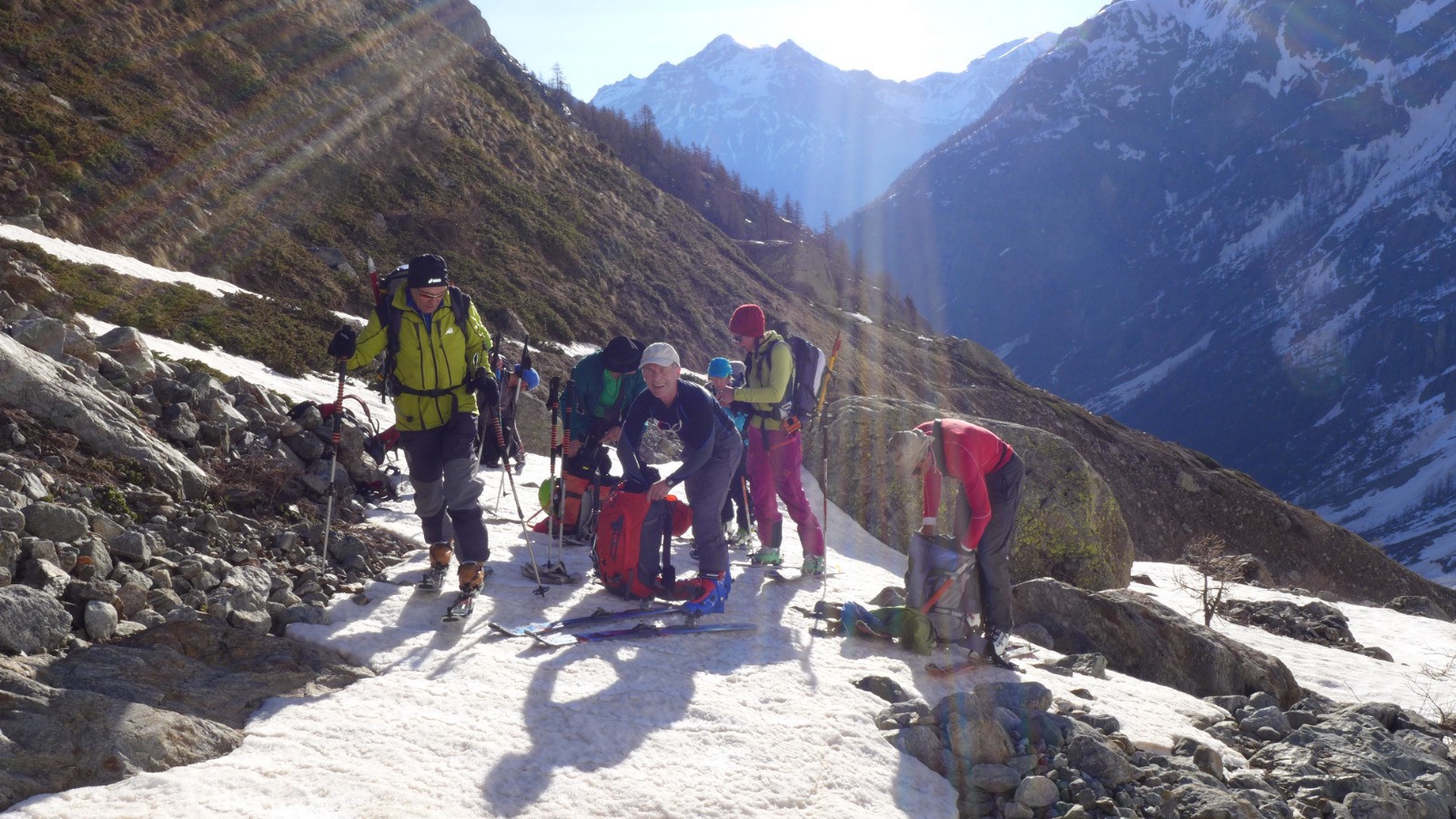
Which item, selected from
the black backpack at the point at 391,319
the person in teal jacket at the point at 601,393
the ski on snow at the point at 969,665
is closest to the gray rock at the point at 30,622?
the black backpack at the point at 391,319

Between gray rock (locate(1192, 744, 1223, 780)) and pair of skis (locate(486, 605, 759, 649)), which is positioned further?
pair of skis (locate(486, 605, 759, 649))

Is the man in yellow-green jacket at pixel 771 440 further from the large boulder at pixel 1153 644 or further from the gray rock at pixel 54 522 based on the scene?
the gray rock at pixel 54 522

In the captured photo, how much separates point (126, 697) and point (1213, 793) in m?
6.09

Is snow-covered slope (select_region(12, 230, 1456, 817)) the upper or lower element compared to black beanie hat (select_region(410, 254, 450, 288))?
lower

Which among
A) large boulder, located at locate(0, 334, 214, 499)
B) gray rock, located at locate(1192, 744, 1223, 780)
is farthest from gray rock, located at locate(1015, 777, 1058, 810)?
large boulder, located at locate(0, 334, 214, 499)

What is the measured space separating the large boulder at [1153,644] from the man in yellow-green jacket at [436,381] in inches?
239

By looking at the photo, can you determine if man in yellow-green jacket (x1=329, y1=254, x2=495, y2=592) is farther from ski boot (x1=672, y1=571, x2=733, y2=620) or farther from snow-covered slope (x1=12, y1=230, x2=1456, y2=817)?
ski boot (x1=672, y1=571, x2=733, y2=620)

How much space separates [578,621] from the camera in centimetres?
733

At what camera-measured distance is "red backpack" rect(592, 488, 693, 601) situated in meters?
8.14

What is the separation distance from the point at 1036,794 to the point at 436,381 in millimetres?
5122

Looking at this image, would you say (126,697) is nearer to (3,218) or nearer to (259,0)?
(3,218)

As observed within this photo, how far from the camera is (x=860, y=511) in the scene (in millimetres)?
15570

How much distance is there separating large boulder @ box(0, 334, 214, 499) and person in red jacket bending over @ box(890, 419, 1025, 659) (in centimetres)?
608

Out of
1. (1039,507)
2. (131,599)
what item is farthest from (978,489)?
(1039,507)
